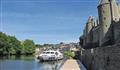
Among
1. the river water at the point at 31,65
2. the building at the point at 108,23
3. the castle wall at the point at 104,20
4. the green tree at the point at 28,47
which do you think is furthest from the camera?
the green tree at the point at 28,47

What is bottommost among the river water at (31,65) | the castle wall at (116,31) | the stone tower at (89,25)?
the river water at (31,65)

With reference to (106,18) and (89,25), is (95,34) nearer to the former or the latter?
(89,25)

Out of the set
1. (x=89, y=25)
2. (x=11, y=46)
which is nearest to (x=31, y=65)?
(x=89, y=25)

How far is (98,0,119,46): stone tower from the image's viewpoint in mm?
44016

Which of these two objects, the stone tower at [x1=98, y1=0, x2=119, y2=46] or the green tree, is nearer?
the stone tower at [x1=98, y1=0, x2=119, y2=46]

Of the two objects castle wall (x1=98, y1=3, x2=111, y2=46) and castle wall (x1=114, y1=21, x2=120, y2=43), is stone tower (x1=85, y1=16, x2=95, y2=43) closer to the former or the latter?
castle wall (x1=98, y1=3, x2=111, y2=46)

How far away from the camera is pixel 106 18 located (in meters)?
44.7

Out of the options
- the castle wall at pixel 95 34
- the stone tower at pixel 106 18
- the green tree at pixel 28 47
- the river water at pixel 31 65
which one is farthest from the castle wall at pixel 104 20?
the green tree at pixel 28 47

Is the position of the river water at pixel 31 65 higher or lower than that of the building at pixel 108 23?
lower

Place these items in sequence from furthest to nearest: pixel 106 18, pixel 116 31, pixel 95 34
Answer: pixel 95 34 < pixel 106 18 < pixel 116 31

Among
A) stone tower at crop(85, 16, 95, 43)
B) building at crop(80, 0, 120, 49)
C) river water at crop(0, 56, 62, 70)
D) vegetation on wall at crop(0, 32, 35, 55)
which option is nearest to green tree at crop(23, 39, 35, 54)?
vegetation on wall at crop(0, 32, 35, 55)

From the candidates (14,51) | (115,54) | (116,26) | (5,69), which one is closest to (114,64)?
(115,54)

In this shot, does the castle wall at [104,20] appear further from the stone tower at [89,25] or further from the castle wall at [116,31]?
the stone tower at [89,25]

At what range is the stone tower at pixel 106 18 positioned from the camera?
144 feet
